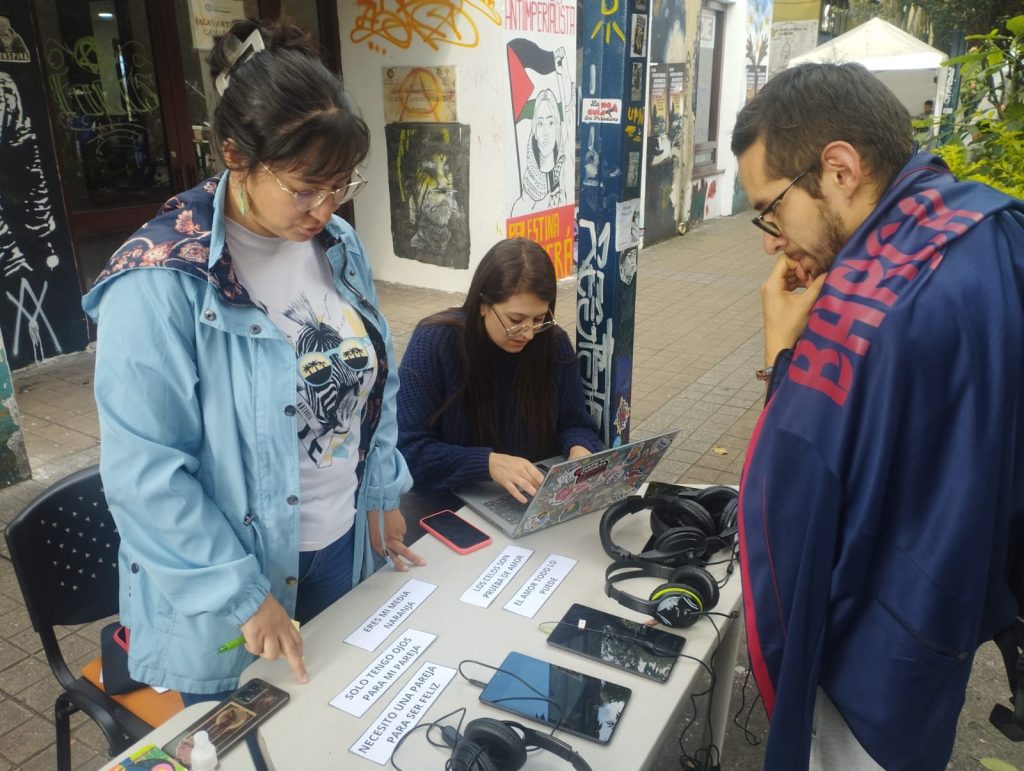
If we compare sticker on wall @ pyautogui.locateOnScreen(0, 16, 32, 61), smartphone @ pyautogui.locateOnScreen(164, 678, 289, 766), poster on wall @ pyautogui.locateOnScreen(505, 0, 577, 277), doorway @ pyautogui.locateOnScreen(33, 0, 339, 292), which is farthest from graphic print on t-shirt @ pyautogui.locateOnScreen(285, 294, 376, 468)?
poster on wall @ pyautogui.locateOnScreen(505, 0, 577, 277)

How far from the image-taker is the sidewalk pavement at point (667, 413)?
7.91 ft

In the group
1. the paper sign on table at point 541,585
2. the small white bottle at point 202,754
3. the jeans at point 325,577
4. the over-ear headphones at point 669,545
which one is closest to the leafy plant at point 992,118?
the over-ear headphones at point 669,545

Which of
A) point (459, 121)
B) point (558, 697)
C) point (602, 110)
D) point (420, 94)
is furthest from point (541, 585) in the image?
point (420, 94)

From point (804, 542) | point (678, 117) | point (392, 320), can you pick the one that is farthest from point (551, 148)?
point (804, 542)

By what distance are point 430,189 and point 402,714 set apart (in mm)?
6341

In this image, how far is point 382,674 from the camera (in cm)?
148

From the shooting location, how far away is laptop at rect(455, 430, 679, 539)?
182cm

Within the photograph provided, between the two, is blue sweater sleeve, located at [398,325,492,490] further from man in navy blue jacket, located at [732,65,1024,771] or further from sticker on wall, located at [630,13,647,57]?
man in navy blue jacket, located at [732,65,1024,771]

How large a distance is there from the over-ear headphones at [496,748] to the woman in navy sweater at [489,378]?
997 mm

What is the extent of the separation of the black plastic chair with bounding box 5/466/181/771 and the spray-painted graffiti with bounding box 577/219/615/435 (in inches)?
56.9

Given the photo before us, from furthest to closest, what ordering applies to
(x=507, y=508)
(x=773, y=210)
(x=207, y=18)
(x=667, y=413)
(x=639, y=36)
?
(x=207, y=18) → (x=667, y=413) → (x=639, y=36) → (x=507, y=508) → (x=773, y=210)

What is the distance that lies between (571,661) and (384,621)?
15.6 inches

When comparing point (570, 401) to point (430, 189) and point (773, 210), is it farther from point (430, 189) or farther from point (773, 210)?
point (430, 189)

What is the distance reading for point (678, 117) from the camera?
406 inches
